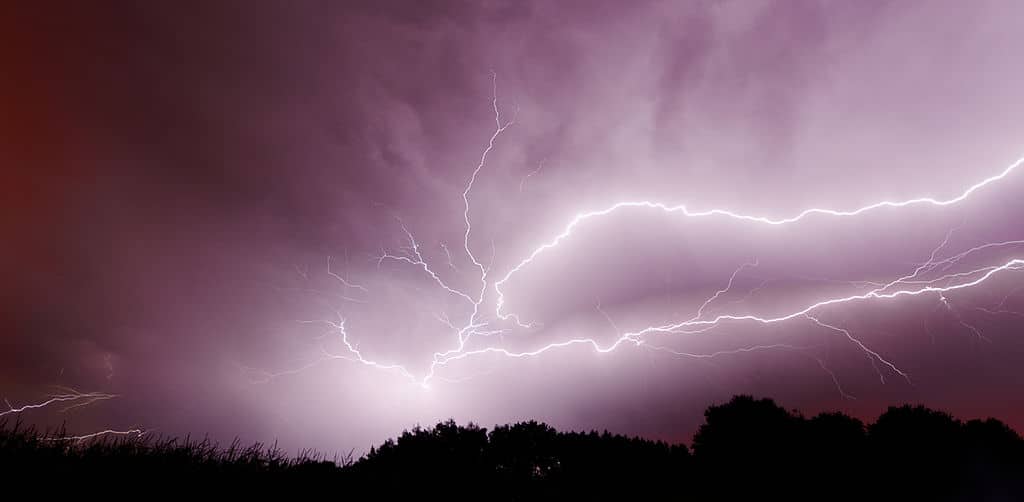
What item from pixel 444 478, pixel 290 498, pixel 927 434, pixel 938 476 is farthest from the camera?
pixel 927 434

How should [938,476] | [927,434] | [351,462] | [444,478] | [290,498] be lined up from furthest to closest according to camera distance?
[927,434], [938,476], [444,478], [351,462], [290,498]

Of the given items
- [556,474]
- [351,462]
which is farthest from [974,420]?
[351,462]

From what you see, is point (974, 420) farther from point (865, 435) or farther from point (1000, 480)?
point (865, 435)

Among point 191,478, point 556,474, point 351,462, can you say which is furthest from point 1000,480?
point 191,478

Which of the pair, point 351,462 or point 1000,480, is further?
point 1000,480

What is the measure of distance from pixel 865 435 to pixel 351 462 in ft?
64.1

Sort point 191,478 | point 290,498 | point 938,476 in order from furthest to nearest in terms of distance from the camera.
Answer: point 938,476 < point 290,498 < point 191,478

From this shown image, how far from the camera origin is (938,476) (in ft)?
48.4

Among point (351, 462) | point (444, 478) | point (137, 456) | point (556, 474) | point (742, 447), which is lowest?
point (556, 474)

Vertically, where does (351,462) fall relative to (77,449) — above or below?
below

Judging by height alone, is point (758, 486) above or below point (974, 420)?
below

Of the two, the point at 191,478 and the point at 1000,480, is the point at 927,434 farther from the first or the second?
the point at 191,478

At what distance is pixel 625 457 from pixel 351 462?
15809 millimetres

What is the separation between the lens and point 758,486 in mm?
16297
